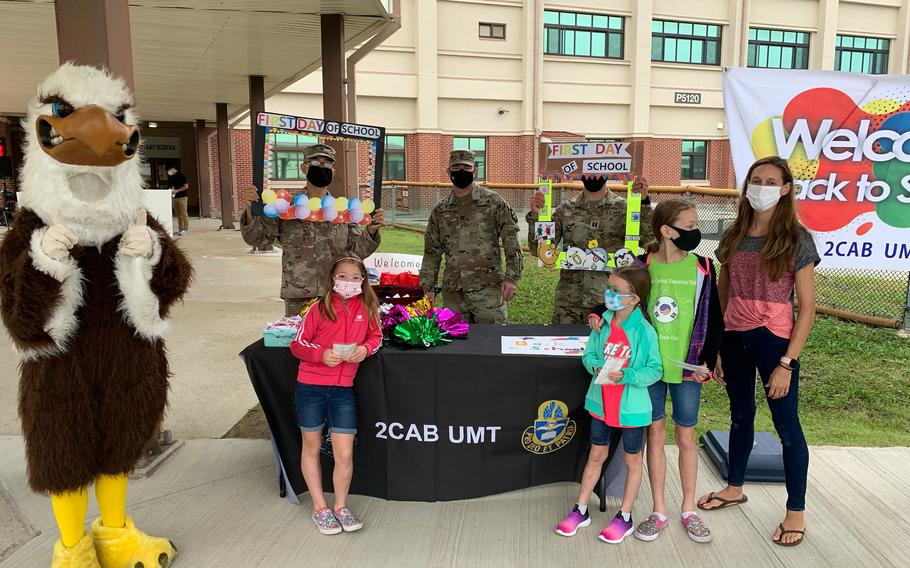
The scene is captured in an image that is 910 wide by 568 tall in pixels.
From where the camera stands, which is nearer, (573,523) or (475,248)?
(573,523)

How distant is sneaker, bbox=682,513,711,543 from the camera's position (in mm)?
3029

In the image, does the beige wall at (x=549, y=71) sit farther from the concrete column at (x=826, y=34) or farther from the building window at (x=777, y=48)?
the building window at (x=777, y=48)

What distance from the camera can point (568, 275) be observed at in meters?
4.37

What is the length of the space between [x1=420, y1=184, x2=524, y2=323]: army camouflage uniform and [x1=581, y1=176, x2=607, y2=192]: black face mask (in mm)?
592

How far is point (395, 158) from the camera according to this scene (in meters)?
26.7

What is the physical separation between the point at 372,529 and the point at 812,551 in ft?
6.61

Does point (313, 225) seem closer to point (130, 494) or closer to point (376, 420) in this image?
point (376, 420)

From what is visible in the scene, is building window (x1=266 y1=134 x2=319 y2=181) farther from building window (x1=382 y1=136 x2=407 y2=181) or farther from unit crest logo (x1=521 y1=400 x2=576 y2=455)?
unit crest logo (x1=521 y1=400 x2=576 y2=455)

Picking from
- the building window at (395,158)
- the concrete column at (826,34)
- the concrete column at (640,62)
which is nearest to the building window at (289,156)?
the building window at (395,158)

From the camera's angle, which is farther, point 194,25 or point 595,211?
point 194,25

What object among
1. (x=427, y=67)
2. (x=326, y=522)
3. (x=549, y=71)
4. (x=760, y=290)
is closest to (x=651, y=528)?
(x=760, y=290)

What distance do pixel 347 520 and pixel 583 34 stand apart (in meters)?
27.2

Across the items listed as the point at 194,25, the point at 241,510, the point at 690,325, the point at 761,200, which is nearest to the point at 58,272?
the point at 241,510

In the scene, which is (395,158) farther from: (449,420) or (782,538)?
(782,538)
